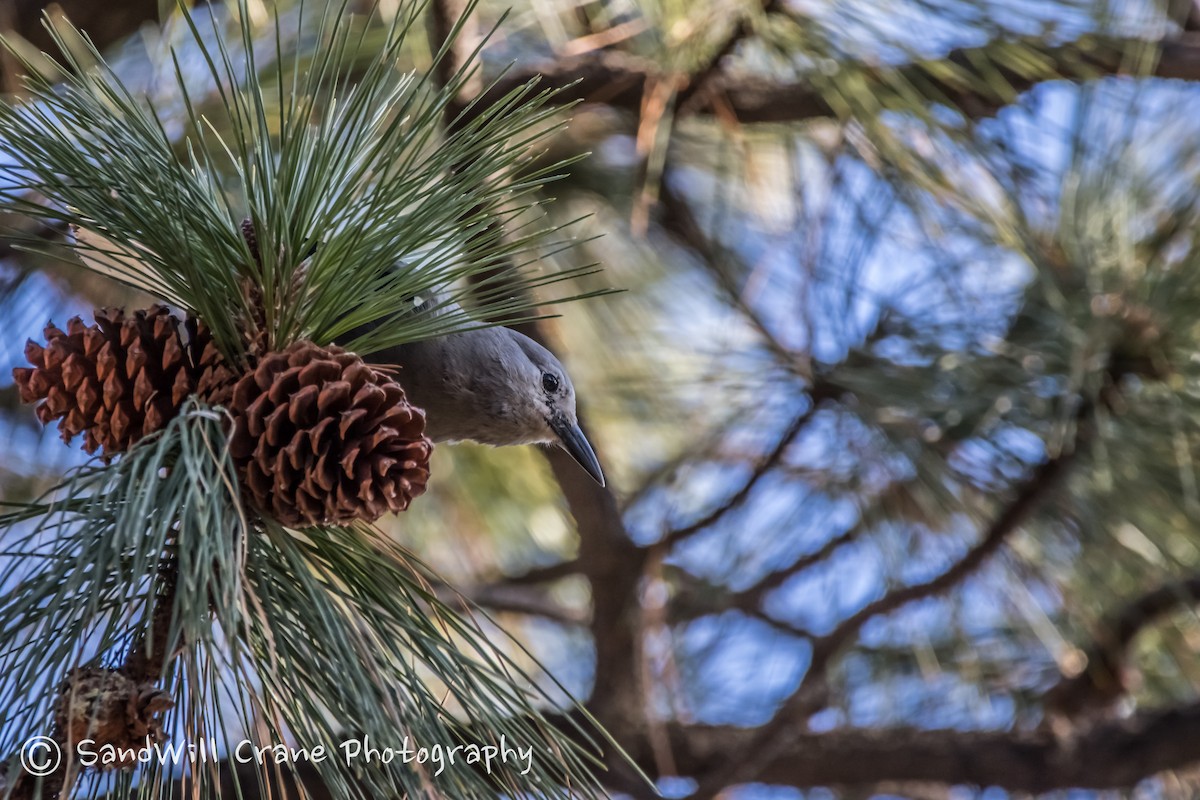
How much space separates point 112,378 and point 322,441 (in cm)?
17

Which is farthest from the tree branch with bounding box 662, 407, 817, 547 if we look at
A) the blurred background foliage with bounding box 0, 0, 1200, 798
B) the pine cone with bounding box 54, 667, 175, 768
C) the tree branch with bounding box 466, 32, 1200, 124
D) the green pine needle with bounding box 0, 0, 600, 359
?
the pine cone with bounding box 54, 667, 175, 768

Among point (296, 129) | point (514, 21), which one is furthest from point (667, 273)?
point (296, 129)

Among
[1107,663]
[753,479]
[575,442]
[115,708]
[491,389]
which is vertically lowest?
[1107,663]

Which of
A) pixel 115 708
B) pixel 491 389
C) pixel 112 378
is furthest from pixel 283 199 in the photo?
pixel 491 389

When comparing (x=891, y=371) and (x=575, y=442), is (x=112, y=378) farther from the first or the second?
(x=891, y=371)

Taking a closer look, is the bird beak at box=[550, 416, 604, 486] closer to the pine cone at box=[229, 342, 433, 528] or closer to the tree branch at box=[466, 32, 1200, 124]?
the tree branch at box=[466, 32, 1200, 124]

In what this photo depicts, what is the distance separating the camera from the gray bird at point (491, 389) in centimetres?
153

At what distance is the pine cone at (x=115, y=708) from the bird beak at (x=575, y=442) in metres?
0.93

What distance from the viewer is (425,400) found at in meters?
1.54

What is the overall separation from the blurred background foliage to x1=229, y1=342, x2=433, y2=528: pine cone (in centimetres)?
100

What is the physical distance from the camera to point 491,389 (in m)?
1.59

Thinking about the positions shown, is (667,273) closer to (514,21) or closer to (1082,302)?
(514,21)

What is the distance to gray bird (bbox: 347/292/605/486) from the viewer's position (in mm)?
1529

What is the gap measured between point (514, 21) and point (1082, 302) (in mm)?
1080
